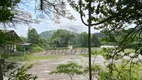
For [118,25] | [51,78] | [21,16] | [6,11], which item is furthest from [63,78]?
[118,25]

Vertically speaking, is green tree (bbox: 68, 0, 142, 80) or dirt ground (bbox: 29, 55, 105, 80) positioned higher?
green tree (bbox: 68, 0, 142, 80)

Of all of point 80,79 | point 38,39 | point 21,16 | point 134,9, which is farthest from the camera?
point 38,39

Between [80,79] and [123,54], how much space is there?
384 inches

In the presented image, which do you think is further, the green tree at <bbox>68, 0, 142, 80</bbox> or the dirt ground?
the dirt ground

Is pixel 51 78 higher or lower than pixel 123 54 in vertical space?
lower

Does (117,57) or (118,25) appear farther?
(117,57)

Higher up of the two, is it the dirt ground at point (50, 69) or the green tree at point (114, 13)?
the green tree at point (114, 13)

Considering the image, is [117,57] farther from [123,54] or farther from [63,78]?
[63,78]

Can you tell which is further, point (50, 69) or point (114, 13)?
point (50, 69)

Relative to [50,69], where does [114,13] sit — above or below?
above

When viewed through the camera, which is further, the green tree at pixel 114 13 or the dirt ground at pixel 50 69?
the dirt ground at pixel 50 69

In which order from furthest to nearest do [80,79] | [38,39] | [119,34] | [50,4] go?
[38,39], [80,79], [50,4], [119,34]

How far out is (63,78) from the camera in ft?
38.6

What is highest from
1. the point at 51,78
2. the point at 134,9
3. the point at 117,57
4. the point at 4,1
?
the point at 4,1
